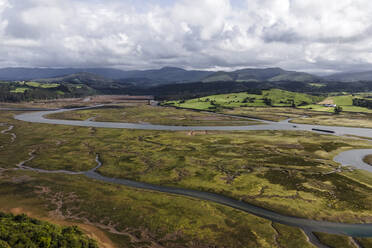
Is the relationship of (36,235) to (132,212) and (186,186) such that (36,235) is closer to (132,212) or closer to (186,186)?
(132,212)

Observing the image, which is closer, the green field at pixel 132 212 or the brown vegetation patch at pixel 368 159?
the green field at pixel 132 212

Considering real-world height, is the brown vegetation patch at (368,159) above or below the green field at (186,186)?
above

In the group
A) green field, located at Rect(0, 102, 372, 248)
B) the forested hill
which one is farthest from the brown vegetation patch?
the forested hill

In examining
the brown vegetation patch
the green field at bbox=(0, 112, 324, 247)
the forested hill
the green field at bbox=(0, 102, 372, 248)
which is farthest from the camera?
the brown vegetation patch

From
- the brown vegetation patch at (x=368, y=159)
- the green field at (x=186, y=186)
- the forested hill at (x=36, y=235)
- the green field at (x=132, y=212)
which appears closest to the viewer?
the forested hill at (x=36, y=235)

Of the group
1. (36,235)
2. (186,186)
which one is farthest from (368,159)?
(36,235)

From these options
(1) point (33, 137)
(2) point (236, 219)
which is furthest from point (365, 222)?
(1) point (33, 137)

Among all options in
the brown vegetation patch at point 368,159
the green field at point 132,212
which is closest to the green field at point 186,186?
the green field at point 132,212

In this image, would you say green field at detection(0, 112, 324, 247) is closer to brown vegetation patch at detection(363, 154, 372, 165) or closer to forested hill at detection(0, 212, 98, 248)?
forested hill at detection(0, 212, 98, 248)

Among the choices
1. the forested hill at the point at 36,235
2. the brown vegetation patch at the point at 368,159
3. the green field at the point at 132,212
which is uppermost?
the forested hill at the point at 36,235

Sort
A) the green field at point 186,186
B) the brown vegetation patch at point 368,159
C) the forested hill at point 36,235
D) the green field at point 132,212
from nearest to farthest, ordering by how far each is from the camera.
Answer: the forested hill at point 36,235, the green field at point 132,212, the green field at point 186,186, the brown vegetation patch at point 368,159

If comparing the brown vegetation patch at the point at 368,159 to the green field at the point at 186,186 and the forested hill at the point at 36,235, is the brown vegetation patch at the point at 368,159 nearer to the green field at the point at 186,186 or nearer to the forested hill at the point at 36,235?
the green field at the point at 186,186
